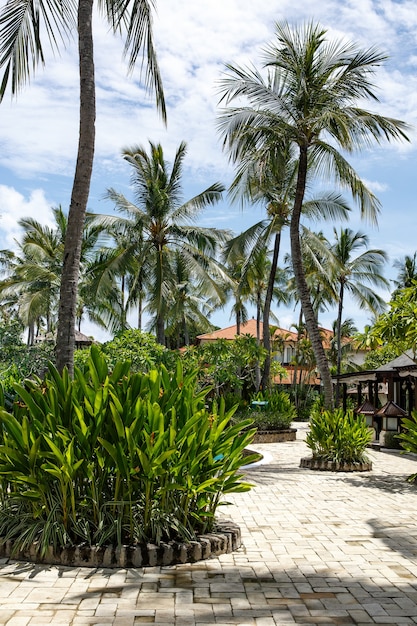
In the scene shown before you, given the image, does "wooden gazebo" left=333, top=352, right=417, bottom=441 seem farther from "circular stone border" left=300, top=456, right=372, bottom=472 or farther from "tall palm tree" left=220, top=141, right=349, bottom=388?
"tall palm tree" left=220, top=141, right=349, bottom=388

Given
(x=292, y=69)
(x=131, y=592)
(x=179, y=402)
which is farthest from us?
(x=292, y=69)

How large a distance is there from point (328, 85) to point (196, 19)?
21.0 feet

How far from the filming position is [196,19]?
935cm

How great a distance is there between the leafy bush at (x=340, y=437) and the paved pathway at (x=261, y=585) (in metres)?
4.32

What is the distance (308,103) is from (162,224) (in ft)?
34.3

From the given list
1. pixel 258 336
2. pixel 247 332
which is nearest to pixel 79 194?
pixel 258 336

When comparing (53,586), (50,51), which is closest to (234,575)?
(53,586)

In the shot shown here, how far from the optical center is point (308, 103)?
14.8 meters

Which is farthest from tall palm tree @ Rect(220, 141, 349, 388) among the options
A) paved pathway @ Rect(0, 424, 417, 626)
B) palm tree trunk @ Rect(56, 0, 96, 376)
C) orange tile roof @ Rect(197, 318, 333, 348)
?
orange tile roof @ Rect(197, 318, 333, 348)

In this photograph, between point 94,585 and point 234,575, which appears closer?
point 94,585

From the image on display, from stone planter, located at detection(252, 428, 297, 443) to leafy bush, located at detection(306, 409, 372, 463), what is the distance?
292 inches

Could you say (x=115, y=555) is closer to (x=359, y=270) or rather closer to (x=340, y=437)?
(x=340, y=437)

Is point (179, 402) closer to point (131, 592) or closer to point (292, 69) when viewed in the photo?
point (131, 592)

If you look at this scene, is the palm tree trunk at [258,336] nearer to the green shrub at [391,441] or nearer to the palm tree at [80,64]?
the green shrub at [391,441]
